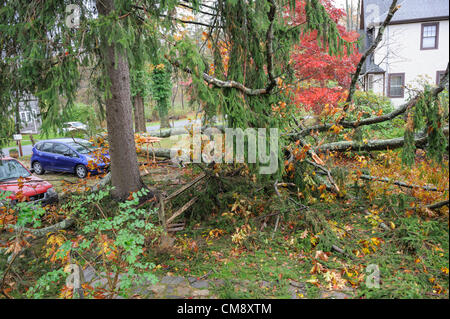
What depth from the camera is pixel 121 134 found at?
626 cm

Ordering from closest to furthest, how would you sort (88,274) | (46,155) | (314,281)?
(314,281), (88,274), (46,155)

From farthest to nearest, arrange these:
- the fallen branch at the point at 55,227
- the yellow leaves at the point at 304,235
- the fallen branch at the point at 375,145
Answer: the fallen branch at the point at 55,227, the yellow leaves at the point at 304,235, the fallen branch at the point at 375,145

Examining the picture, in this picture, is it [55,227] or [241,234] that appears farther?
[55,227]

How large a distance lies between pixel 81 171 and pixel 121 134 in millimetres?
5237

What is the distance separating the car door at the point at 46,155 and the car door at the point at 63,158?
0.21m

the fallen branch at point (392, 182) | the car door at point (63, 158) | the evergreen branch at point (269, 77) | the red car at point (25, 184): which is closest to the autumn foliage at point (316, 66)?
the fallen branch at point (392, 182)

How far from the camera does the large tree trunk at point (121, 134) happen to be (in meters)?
6.07

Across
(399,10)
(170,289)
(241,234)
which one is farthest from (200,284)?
(399,10)

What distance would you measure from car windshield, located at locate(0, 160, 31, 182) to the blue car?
284cm

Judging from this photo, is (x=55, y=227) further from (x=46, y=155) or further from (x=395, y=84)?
(x=395, y=84)

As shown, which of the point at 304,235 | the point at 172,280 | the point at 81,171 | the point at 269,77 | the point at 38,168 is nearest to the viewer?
the point at 172,280

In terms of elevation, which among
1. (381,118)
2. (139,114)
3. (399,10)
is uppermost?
(399,10)

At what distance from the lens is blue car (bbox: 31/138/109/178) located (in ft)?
34.2

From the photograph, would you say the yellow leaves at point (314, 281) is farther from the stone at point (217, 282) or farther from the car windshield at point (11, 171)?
the car windshield at point (11, 171)
